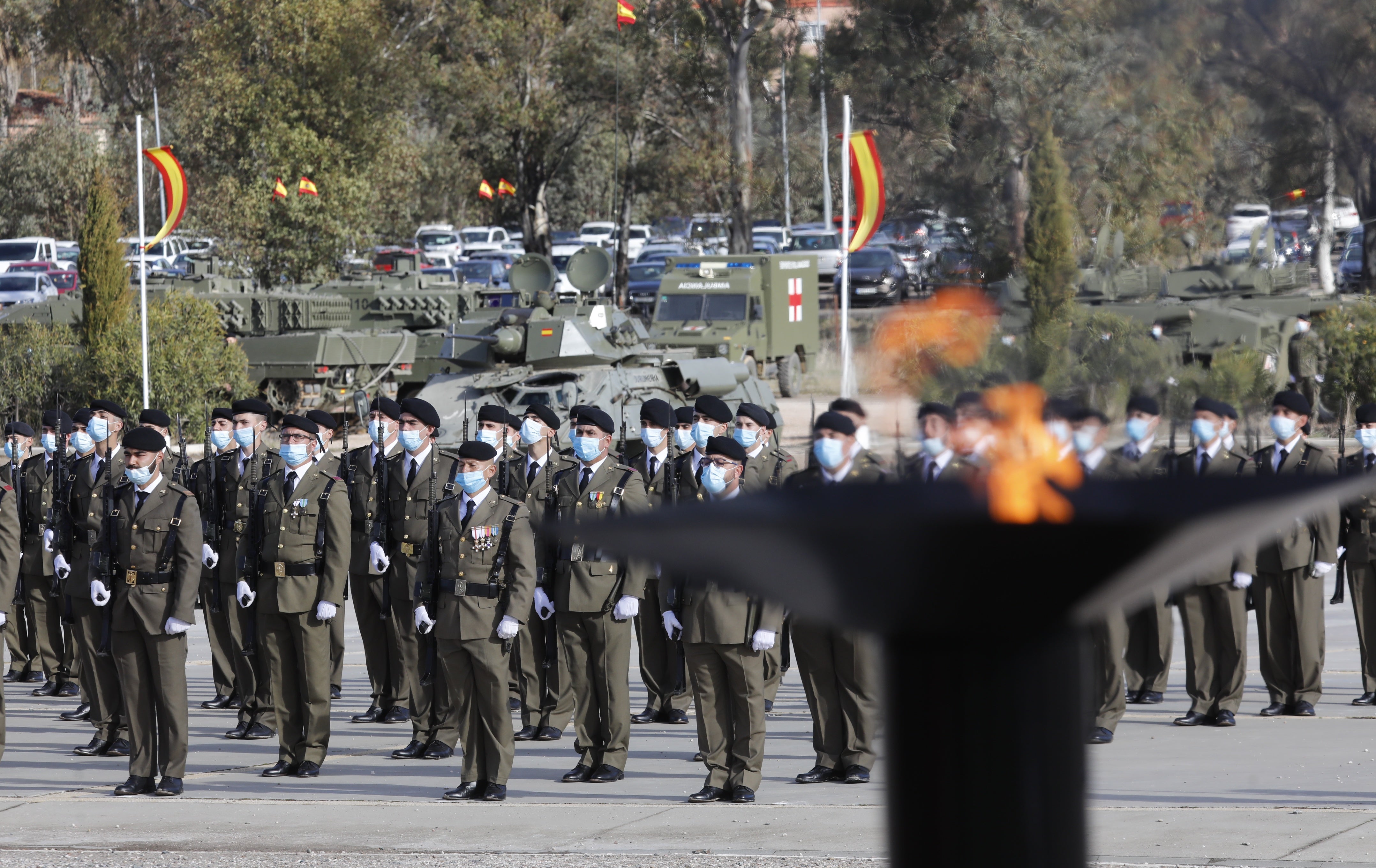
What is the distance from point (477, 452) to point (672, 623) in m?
1.24

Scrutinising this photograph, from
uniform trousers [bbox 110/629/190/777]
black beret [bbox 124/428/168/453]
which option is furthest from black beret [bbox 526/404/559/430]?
uniform trousers [bbox 110/629/190/777]

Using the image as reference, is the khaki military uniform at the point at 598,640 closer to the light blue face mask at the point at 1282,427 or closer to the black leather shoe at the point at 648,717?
the black leather shoe at the point at 648,717

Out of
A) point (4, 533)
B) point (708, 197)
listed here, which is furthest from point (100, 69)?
point (4, 533)

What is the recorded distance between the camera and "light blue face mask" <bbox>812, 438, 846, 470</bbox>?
1.98 m

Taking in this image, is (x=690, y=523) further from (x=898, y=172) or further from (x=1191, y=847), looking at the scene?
(x=1191, y=847)

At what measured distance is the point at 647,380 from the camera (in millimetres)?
17078

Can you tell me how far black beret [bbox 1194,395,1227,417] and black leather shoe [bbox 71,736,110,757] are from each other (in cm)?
840

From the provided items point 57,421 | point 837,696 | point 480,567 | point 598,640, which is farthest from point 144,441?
point 57,421

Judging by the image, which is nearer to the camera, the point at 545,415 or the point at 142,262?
the point at 545,415

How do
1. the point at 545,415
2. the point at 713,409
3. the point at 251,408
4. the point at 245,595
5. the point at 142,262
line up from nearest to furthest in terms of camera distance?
the point at 245,595, the point at 713,409, the point at 545,415, the point at 251,408, the point at 142,262

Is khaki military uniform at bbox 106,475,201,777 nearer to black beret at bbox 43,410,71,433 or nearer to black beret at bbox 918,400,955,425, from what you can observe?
black beret at bbox 43,410,71,433

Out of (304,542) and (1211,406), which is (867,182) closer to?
(1211,406)

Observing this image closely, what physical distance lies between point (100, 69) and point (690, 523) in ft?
153

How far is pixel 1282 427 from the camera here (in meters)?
1.76
